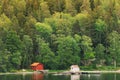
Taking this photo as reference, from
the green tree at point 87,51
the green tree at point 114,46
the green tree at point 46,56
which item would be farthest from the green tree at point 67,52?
the green tree at point 114,46

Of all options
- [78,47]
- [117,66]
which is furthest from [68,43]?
[117,66]

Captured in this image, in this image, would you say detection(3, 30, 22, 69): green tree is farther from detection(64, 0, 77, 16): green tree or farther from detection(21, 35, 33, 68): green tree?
detection(64, 0, 77, 16): green tree

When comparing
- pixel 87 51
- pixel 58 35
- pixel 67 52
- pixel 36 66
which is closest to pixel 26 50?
pixel 36 66

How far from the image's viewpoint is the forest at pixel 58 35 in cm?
10025

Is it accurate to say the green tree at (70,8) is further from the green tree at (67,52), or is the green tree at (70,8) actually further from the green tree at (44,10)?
the green tree at (67,52)

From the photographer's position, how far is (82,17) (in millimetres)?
108875

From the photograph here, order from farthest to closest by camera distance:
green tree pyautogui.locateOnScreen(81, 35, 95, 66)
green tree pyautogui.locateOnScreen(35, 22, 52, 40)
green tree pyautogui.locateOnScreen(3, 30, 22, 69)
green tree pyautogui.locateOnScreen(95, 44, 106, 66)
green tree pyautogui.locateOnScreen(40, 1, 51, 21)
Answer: green tree pyautogui.locateOnScreen(40, 1, 51, 21) → green tree pyautogui.locateOnScreen(35, 22, 52, 40) → green tree pyautogui.locateOnScreen(95, 44, 106, 66) → green tree pyautogui.locateOnScreen(81, 35, 95, 66) → green tree pyautogui.locateOnScreen(3, 30, 22, 69)

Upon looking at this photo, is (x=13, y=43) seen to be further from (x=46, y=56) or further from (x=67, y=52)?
(x=67, y=52)

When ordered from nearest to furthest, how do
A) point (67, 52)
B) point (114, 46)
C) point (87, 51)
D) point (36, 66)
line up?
point (36, 66) → point (67, 52) → point (87, 51) → point (114, 46)

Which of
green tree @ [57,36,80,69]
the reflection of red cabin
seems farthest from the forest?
the reflection of red cabin

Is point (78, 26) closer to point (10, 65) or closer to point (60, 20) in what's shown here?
point (60, 20)

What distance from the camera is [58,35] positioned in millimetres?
103500

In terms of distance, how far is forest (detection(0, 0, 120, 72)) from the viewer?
329 feet

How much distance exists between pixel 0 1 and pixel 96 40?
2198 centimetres
